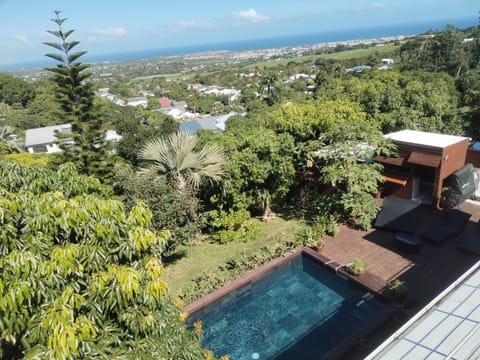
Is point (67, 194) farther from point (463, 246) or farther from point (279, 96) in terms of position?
point (279, 96)

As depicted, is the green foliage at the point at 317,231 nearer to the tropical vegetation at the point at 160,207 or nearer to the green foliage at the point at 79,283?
the tropical vegetation at the point at 160,207

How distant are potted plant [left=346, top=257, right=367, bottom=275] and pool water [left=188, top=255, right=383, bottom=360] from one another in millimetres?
299

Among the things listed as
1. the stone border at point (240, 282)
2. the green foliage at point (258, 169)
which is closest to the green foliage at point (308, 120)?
the green foliage at point (258, 169)

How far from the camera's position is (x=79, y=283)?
291cm

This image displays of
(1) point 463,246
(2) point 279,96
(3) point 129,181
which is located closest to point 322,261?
(1) point 463,246

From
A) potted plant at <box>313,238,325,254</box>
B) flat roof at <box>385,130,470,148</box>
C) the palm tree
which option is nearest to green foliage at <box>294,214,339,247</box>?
potted plant at <box>313,238,325,254</box>

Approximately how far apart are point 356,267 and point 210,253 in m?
4.06

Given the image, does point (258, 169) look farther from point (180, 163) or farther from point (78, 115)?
point (78, 115)

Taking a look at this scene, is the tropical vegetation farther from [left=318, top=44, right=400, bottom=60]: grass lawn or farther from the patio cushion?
[left=318, top=44, right=400, bottom=60]: grass lawn

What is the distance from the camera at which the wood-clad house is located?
32.2 feet

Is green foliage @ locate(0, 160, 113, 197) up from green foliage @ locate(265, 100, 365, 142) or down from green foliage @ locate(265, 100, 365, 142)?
up

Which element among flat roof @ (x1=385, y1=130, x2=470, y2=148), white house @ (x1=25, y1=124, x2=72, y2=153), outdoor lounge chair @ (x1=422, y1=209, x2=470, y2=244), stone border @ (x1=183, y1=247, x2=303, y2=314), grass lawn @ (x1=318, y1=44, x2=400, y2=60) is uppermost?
grass lawn @ (x1=318, y1=44, x2=400, y2=60)

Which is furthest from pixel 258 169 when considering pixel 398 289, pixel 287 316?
pixel 398 289

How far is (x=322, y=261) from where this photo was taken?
8391 mm
